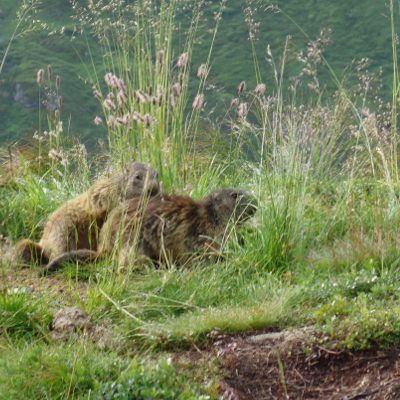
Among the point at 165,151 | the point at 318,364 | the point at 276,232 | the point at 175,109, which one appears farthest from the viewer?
the point at 175,109

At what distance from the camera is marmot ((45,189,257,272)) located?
25.2ft

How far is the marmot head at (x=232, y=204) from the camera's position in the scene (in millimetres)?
8117

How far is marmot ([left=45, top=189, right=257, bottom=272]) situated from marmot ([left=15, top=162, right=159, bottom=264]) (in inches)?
11.0

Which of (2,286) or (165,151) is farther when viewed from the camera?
(165,151)

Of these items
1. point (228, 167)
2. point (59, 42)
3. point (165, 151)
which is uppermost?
point (165, 151)

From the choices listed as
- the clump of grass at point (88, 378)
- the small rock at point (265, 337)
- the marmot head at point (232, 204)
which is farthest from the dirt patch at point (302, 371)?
the marmot head at point (232, 204)

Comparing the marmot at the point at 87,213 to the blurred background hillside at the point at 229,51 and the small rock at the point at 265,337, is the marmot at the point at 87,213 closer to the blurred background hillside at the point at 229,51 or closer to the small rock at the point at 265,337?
the small rock at the point at 265,337

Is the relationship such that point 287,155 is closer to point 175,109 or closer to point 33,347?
point 175,109

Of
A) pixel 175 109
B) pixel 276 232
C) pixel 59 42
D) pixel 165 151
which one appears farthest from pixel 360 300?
pixel 59 42

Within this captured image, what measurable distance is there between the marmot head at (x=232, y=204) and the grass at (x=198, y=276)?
123 mm

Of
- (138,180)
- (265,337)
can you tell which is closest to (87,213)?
(138,180)

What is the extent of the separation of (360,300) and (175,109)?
3921 mm

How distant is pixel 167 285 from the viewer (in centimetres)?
702

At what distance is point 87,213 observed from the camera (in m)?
8.48
